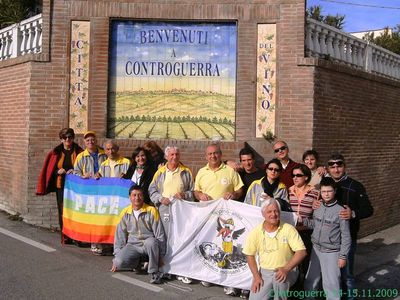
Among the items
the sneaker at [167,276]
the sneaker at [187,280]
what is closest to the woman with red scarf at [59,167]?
the sneaker at [167,276]

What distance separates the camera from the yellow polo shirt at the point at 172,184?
20.6 ft

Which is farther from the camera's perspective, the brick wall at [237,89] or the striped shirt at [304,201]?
the brick wall at [237,89]

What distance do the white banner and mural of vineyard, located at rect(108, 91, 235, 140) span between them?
2.64 m

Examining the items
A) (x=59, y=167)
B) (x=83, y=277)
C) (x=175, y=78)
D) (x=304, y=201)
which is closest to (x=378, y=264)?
(x=304, y=201)

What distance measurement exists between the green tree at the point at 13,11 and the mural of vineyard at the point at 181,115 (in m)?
8.61

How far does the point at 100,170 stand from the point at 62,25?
124 inches

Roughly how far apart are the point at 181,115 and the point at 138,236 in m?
3.13

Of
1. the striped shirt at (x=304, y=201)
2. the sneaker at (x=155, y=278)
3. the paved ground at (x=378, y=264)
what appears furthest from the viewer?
the paved ground at (x=378, y=264)

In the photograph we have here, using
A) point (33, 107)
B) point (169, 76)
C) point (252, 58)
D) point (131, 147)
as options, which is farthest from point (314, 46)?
point (33, 107)

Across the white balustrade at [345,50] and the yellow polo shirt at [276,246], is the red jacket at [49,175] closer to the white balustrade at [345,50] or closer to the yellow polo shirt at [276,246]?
the yellow polo shirt at [276,246]

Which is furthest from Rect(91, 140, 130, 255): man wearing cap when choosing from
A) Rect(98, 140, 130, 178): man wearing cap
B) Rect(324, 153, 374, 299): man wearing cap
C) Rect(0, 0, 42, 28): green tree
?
Rect(0, 0, 42, 28): green tree

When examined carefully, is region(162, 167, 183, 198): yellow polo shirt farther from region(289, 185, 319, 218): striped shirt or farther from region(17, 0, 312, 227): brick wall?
region(17, 0, 312, 227): brick wall

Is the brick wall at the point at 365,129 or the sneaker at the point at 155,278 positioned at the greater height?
the brick wall at the point at 365,129

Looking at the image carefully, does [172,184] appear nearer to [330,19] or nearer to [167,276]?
[167,276]
